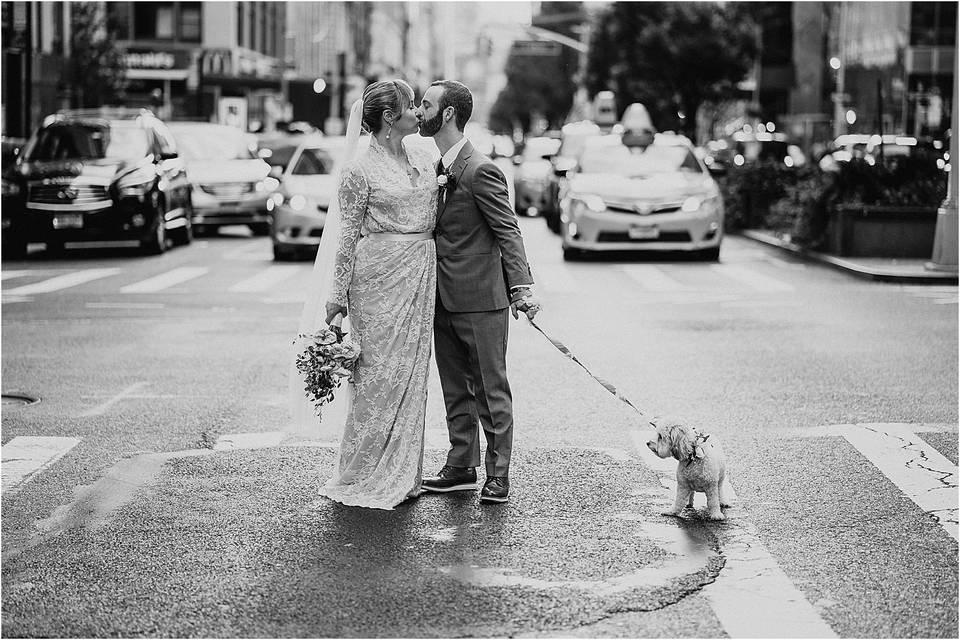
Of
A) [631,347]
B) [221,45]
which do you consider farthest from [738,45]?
[631,347]

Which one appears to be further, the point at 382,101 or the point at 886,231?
the point at 886,231

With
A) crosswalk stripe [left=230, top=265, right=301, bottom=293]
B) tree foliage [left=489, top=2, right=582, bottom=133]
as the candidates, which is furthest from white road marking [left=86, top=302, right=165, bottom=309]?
tree foliage [left=489, top=2, right=582, bottom=133]

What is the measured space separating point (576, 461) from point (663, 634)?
274 cm

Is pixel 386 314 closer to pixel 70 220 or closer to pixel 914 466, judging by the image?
pixel 914 466

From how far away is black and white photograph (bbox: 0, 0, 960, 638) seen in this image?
17.2 ft

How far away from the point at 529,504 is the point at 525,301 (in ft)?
2.96

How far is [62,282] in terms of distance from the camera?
17.2m

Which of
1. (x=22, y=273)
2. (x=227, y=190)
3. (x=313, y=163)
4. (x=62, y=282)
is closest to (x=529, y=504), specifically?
(x=62, y=282)

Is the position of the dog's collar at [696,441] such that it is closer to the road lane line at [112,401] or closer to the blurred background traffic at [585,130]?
the road lane line at [112,401]

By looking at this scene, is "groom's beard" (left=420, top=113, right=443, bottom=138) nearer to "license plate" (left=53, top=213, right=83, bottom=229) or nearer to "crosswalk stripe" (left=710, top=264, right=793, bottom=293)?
"crosswalk stripe" (left=710, top=264, right=793, bottom=293)

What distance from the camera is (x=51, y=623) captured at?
4887mm

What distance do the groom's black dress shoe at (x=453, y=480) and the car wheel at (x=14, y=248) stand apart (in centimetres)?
1527

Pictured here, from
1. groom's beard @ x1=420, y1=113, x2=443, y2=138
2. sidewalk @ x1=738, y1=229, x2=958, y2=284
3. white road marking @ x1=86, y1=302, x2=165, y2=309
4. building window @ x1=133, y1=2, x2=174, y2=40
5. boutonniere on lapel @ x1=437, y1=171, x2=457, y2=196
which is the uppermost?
building window @ x1=133, y1=2, x2=174, y2=40

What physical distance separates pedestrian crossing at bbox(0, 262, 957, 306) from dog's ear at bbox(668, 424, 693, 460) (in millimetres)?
9085
